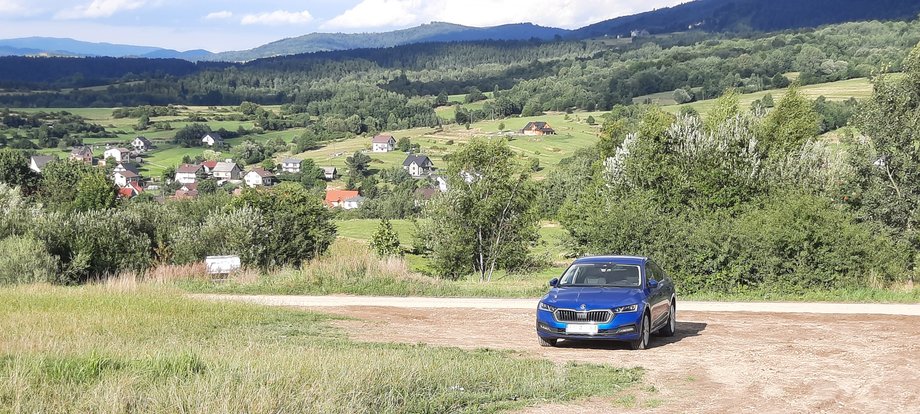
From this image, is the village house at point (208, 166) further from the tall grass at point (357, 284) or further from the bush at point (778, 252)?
the bush at point (778, 252)

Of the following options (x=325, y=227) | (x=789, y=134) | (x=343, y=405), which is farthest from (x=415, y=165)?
(x=343, y=405)

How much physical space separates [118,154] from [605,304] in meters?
148

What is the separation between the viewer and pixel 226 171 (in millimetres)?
141250

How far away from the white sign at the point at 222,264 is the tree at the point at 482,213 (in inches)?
388

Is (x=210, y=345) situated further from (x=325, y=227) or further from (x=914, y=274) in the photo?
(x=325, y=227)

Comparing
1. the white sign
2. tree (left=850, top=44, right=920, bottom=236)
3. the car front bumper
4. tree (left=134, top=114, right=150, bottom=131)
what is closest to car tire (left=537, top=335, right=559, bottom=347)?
the car front bumper

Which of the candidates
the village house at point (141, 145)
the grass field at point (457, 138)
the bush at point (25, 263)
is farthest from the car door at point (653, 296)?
the village house at point (141, 145)

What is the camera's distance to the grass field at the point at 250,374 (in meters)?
8.61

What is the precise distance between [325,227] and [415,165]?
265ft

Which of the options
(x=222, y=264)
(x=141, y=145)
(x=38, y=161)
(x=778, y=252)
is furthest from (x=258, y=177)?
(x=778, y=252)

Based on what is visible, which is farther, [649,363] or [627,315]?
[627,315]

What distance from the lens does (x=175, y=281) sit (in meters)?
27.9

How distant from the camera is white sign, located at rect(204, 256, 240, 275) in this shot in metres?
30.5

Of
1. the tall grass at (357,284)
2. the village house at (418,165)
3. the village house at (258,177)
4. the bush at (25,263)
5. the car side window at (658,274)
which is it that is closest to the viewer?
the car side window at (658,274)
